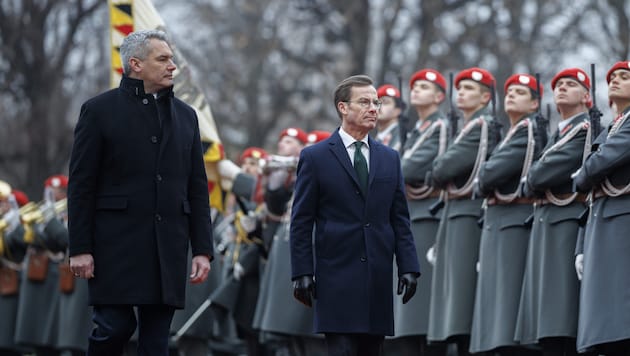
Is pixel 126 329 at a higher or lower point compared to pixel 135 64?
lower

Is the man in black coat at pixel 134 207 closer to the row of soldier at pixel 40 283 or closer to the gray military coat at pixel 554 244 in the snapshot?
the gray military coat at pixel 554 244

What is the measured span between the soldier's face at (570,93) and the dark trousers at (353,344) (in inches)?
108

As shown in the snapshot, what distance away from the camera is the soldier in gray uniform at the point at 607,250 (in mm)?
8352

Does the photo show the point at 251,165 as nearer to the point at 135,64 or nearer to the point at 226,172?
the point at 226,172

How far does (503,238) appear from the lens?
980 centimetres

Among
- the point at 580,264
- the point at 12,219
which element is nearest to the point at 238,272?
the point at 12,219

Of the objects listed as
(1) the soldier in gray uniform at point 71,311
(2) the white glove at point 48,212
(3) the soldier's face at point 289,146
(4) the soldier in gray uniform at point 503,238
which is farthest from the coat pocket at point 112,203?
(2) the white glove at point 48,212

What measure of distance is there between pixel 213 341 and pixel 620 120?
731cm

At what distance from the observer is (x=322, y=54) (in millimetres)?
27422

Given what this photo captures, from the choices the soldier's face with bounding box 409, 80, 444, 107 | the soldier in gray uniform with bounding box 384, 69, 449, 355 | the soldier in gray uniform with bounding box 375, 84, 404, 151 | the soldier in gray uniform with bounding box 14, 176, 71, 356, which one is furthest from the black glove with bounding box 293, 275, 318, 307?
the soldier in gray uniform with bounding box 14, 176, 71, 356

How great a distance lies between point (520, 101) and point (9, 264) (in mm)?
7520

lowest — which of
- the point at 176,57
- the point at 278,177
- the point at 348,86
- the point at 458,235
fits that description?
the point at 458,235

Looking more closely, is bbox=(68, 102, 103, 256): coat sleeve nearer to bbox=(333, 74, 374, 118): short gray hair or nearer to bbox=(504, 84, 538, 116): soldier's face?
bbox=(333, 74, 374, 118): short gray hair

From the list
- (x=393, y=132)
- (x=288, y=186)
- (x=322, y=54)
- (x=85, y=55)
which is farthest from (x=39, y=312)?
(x=322, y=54)
